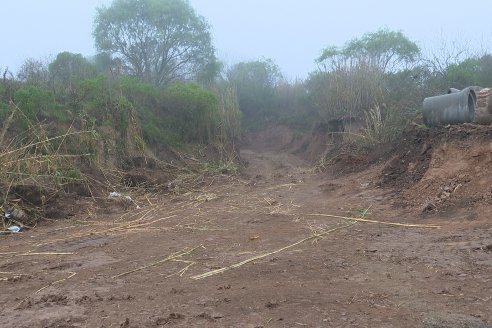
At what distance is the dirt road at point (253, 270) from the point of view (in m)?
3.75

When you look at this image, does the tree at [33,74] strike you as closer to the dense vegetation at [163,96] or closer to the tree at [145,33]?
the dense vegetation at [163,96]

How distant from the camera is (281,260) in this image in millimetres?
5430

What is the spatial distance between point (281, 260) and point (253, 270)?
50 cm

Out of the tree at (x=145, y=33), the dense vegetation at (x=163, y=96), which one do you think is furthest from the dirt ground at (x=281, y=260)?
the tree at (x=145, y=33)

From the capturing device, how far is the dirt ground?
149 inches

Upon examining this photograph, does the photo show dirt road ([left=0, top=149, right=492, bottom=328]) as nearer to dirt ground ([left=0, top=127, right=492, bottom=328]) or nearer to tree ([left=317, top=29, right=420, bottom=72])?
dirt ground ([left=0, top=127, right=492, bottom=328])

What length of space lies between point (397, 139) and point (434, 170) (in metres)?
→ 4.54

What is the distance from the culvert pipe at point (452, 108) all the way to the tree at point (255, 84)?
27.1 metres

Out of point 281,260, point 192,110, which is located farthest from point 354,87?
point 281,260

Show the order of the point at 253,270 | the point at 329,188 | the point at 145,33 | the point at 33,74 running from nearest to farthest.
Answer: the point at 253,270, the point at 329,188, the point at 33,74, the point at 145,33

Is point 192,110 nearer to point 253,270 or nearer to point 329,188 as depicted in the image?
point 329,188

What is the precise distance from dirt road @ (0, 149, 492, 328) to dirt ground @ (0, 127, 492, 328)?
0.02 meters

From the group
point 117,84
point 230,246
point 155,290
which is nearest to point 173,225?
point 230,246

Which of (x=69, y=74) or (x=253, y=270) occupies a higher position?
(x=69, y=74)
